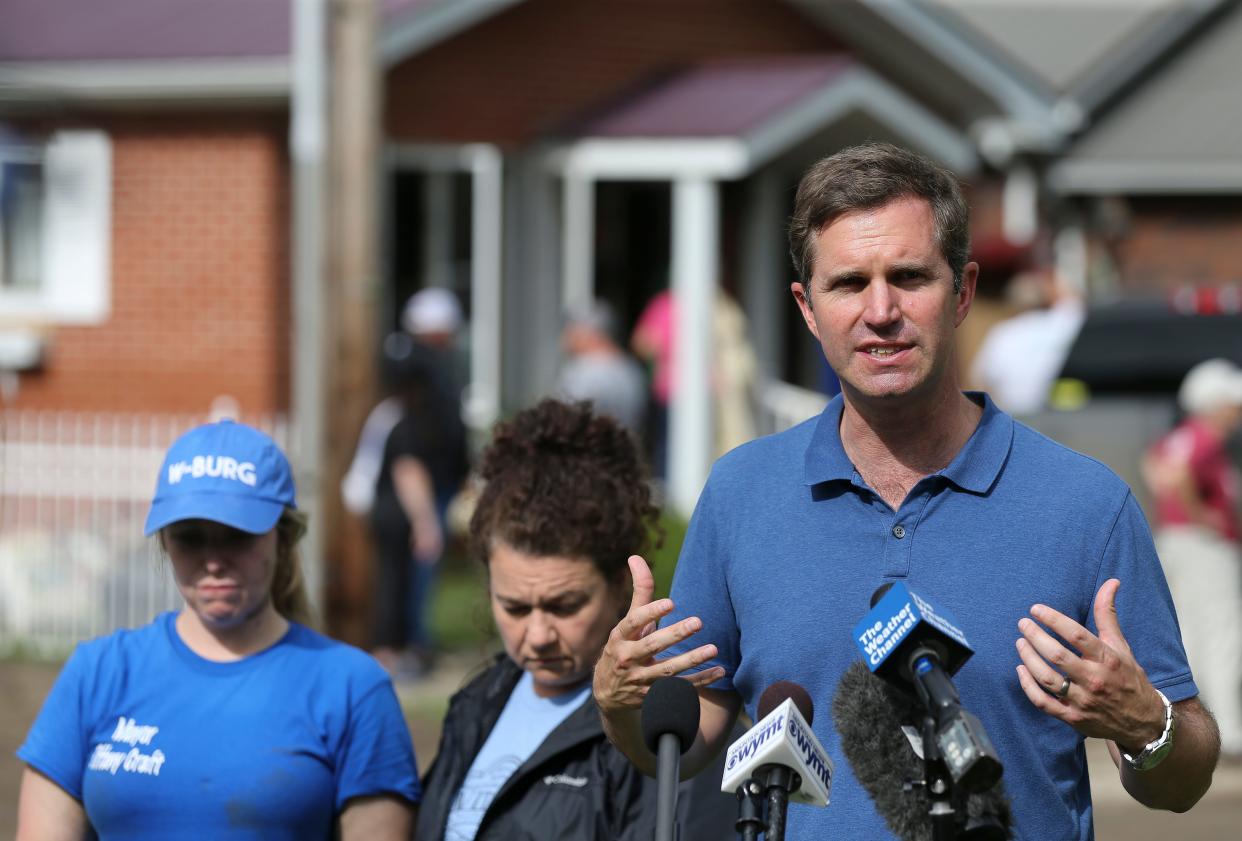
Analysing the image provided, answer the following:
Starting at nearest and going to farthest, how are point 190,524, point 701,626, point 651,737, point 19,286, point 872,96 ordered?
point 651,737, point 701,626, point 190,524, point 19,286, point 872,96

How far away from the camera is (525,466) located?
13.2 ft

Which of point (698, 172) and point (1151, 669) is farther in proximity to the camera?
point (698, 172)

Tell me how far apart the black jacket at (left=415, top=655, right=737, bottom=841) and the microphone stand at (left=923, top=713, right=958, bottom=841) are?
3.25 feet

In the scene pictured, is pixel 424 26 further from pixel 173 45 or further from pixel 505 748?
pixel 505 748

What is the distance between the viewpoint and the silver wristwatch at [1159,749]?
2795mm

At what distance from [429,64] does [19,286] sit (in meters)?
3.54

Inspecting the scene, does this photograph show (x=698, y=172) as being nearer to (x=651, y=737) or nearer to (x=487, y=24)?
(x=487, y=24)

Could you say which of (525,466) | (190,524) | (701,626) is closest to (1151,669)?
(701,626)

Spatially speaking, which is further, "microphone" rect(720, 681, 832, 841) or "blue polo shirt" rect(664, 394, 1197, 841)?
"blue polo shirt" rect(664, 394, 1197, 841)

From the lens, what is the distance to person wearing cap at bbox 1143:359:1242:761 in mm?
9453

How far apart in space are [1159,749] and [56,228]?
483 inches

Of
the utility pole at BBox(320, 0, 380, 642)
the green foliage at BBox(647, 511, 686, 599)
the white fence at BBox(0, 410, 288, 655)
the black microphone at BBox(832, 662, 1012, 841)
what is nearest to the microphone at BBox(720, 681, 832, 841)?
the black microphone at BBox(832, 662, 1012, 841)

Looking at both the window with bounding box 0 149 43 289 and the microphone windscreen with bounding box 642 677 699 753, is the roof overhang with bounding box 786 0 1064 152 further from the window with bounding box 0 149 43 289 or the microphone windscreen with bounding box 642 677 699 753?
the microphone windscreen with bounding box 642 677 699 753

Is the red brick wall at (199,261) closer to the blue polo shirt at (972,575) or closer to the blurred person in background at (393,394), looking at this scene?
the blurred person in background at (393,394)
